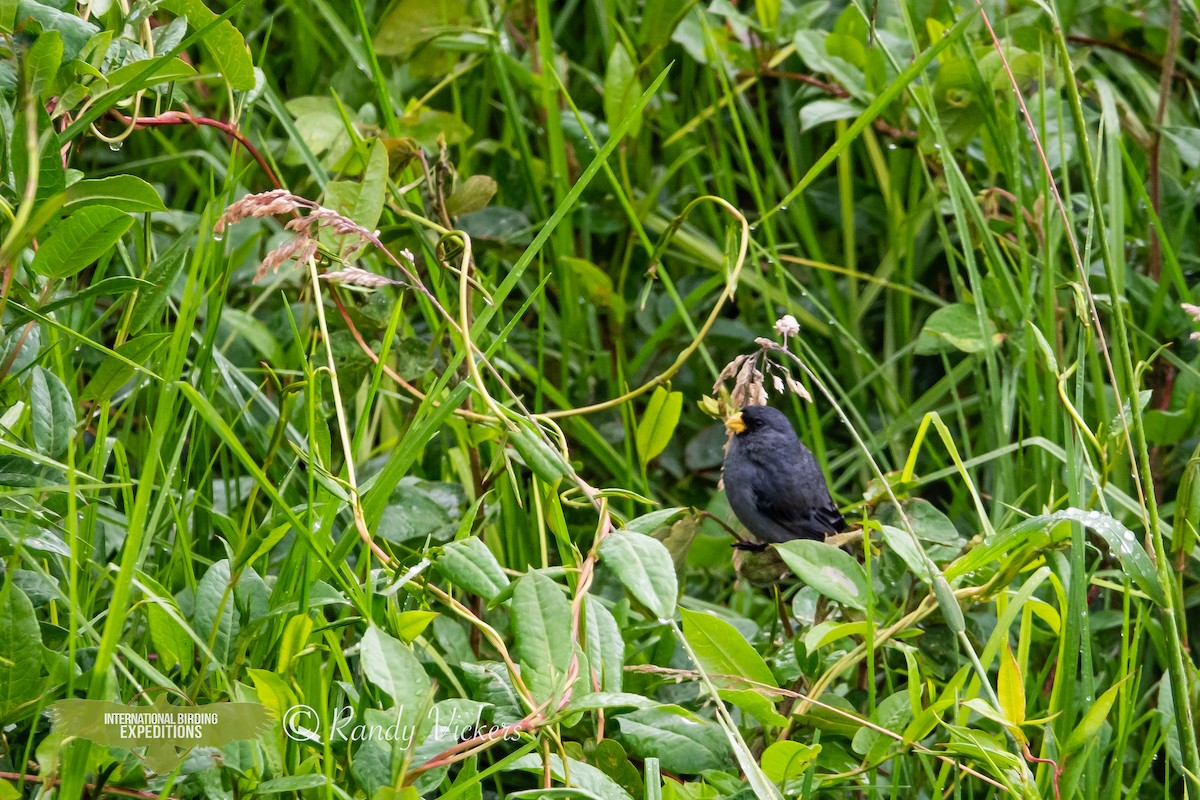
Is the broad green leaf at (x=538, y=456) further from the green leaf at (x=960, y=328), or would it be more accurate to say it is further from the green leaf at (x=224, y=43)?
the green leaf at (x=960, y=328)

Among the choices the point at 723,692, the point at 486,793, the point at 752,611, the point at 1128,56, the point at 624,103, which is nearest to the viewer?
the point at 723,692

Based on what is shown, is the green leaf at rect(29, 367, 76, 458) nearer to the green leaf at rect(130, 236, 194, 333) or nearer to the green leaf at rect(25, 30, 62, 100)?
the green leaf at rect(130, 236, 194, 333)

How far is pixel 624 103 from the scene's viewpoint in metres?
2.22

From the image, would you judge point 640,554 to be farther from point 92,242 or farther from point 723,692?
point 92,242

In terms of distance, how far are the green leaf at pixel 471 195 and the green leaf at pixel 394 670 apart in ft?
3.06

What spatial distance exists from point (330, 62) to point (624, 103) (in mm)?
919

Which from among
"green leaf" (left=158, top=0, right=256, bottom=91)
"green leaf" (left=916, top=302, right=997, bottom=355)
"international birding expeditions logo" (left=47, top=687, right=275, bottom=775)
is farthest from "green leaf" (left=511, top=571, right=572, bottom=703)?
"green leaf" (left=916, top=302, right=997, bottom=355)

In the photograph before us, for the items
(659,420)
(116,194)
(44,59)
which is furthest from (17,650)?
(659,420)

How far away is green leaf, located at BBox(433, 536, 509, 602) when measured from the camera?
1162 millimetres

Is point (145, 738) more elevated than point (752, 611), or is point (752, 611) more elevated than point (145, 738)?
point (145, 738)

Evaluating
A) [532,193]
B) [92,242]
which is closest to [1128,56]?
[532,193]

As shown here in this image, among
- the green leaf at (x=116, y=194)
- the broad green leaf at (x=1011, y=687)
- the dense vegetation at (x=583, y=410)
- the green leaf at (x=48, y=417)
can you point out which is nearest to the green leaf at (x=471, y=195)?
the dense vegetation at (x=583, y=410)

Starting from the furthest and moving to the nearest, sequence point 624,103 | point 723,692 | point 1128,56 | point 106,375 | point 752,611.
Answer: point 1128,56 < point 624,103 < point 752,611 < point 106,375 < point 723,692

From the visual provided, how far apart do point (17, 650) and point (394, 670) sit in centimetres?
40
